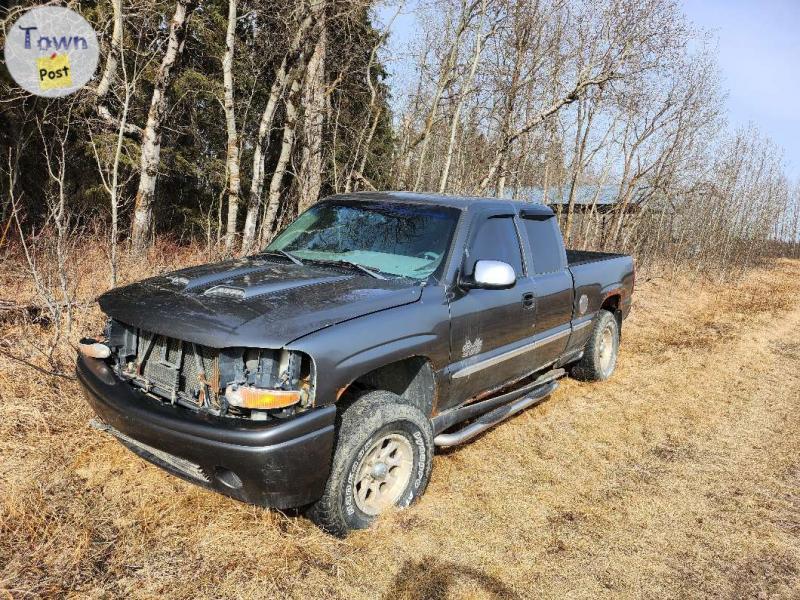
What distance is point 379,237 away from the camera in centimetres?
383

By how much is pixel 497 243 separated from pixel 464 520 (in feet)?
6.52

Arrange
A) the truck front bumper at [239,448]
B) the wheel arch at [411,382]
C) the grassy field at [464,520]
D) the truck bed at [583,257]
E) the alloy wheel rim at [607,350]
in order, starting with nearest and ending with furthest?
the truck front bumper at [239,448]
the grassy field at [464,520]
the wheel arch at [411,382]
the truck bed at [583,257]
the alloy wheel rim at [607,350]

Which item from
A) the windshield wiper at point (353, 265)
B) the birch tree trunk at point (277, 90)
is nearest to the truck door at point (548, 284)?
the windshield wiper at point (353, 265)

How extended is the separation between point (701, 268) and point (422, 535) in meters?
20.1

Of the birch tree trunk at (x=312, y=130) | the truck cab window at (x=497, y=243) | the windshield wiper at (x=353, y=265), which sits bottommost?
the windshield wiper at (x=353, y=265)

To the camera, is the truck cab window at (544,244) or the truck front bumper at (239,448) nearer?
the truck front bumper at (239,448)

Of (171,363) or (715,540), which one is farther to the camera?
(715,540)

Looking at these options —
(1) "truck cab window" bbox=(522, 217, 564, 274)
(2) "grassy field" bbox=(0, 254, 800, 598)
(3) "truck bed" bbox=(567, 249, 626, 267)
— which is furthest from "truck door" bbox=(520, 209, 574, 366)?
(2) "grassy field" bbox=(0, 254, 800, 598)

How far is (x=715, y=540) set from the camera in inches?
128

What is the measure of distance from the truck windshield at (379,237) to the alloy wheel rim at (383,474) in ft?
3.46

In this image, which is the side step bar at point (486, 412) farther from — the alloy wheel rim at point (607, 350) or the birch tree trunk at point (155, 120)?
the birch tree trunk at point (155, 120)

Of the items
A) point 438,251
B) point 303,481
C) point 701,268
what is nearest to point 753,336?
point 438,251

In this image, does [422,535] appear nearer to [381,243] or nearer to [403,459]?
[403,459]

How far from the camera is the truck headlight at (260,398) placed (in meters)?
2.48
